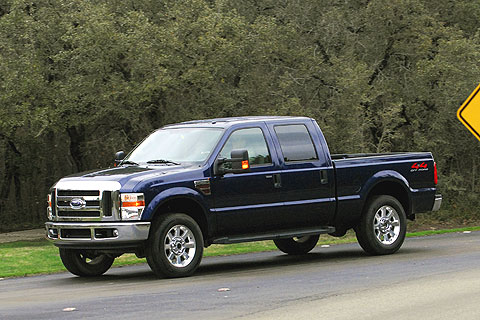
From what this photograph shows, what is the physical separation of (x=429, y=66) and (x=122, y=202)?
16.2 m

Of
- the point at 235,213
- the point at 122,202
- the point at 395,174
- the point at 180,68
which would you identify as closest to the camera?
the point at 122,202

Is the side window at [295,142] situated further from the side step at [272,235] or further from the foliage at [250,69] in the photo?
the foliage at [250,69]

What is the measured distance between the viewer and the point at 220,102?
25.5 meters

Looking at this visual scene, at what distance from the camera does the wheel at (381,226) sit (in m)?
14.7

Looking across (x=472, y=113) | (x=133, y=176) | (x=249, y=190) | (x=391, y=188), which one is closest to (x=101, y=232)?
(x=133, y=176)

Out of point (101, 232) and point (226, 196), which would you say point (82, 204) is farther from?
point (226, 196)

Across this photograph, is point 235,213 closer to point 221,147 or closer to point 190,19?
point 221,147

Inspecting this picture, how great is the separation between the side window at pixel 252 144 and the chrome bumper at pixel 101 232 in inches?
76.1

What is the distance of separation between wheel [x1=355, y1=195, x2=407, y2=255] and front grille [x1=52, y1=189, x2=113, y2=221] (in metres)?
4.31

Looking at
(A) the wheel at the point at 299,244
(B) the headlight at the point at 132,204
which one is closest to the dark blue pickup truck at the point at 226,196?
(B) the headlight at the point at 132,204

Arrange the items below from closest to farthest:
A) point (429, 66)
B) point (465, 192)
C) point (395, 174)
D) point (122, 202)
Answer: point (122, 202), point (395, 174), point (429, 66), point (465, 192)

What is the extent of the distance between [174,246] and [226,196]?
1096 mm

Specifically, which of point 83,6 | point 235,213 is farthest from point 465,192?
point 235,213

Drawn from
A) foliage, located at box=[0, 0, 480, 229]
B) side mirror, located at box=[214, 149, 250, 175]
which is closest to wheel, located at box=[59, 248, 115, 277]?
side mirror, located at box=[214, 149, 250, 175]
